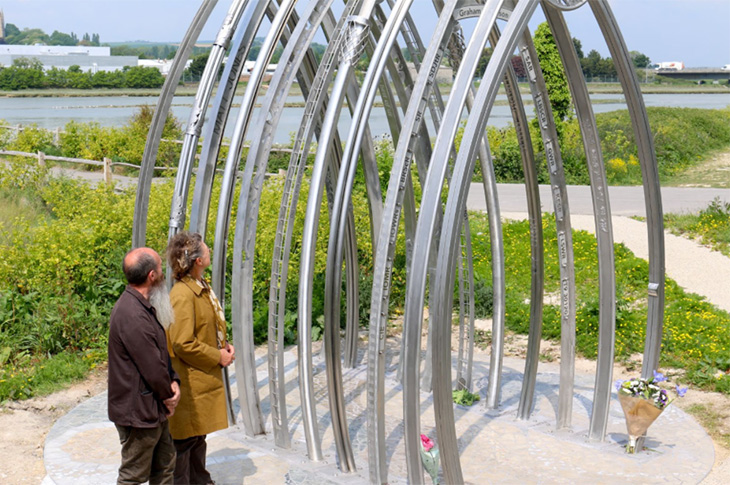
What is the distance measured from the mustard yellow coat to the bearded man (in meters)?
0.25

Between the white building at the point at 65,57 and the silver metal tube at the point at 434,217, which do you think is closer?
the silver metal tube at the point at 434,217

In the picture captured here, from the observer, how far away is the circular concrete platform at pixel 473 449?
593 cm

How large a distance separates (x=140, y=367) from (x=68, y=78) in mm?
54988

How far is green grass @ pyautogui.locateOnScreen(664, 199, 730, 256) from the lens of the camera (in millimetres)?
13734

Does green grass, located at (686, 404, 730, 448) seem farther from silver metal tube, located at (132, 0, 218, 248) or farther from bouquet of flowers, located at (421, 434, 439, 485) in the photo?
silver metal tube, located at (132, 0, 218, 248)

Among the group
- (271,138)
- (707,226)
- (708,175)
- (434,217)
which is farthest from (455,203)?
(708,175)

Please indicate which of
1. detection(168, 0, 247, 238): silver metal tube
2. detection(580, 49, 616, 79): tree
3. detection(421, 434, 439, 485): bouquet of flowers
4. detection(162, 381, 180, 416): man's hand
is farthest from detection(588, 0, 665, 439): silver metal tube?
detection(580, 49, 616, 79): tree

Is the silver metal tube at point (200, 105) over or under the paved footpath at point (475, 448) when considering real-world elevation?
over

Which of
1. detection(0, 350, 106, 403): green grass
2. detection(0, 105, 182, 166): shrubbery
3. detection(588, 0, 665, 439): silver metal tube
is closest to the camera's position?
detection(588, 0, 665, 439): silver metal tube

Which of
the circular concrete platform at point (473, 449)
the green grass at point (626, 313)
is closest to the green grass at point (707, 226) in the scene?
the green grass at point (626, 313)

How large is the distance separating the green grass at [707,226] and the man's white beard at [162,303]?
10580 millimetres

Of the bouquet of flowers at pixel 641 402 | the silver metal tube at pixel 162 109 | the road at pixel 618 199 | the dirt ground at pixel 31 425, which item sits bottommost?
the dirt ground at pixel 31 425

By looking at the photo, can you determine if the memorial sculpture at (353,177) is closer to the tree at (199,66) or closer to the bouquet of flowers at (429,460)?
the bouquet of flowers at (429,460)

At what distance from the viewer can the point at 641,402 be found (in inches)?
247
